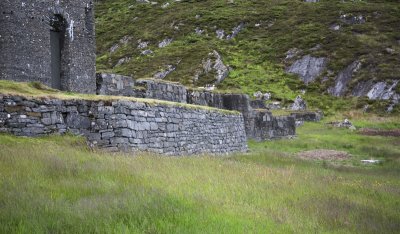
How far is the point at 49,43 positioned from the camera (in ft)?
56.1

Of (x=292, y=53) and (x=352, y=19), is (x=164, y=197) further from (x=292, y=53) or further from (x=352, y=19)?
(x=352, y=19)

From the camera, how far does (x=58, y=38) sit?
61.6 feet

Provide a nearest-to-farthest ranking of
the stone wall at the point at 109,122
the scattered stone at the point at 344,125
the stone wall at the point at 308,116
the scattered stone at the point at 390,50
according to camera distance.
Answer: the stone wall at the point at 109,122 < the scattered stone at the point at 344,125 < the stone wall at the point at 308,116 < the scattered stone at the point at 390,50

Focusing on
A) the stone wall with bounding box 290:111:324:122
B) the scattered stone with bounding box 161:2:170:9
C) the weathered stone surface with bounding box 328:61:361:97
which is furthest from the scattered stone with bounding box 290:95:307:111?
the scattered stone with bounding box 161:2:170:9

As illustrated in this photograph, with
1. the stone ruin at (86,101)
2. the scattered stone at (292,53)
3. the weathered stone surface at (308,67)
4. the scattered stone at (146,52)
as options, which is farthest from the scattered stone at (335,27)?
the stone ruin at (86,101)

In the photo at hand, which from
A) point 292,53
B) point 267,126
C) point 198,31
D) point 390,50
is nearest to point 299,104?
point 292,53

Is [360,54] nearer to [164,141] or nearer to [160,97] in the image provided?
[160,97]

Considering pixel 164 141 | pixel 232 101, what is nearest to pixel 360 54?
pixel 232 101

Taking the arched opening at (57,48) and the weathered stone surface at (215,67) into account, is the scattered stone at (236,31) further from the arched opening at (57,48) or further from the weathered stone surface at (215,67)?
the arched opening at (57,48)

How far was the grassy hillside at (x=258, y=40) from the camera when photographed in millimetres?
55219

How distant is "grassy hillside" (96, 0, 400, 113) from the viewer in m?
55.2

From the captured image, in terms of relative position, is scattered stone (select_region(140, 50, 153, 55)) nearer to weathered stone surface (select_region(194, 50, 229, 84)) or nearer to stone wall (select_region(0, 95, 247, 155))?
weathered stone surface (select_region(194, 50, 229, 84))

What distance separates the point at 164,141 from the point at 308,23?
64505 millimetres

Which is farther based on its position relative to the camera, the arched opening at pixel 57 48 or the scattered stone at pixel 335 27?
the scattered stone at pixel 335 27
